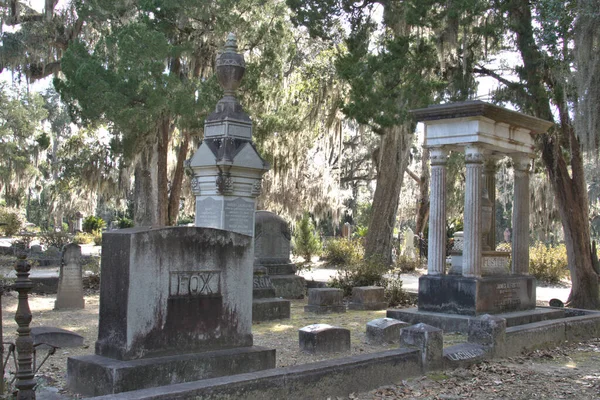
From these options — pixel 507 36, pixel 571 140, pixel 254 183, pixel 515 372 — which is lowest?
pixel 515 372

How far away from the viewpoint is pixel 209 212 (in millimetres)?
11836

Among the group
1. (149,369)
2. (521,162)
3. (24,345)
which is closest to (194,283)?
(149,369)

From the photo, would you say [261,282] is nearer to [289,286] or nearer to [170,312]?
[289,286]

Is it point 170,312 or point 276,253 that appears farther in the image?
point 276,253

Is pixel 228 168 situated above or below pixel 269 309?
above

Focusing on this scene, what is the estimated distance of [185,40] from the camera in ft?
63.4

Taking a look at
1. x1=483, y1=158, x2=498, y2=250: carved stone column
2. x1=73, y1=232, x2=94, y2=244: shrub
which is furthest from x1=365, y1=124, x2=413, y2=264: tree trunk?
x1=73, y1=232, x2=94, y2=244: shrub

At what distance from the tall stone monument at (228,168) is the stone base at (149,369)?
5.25 meters

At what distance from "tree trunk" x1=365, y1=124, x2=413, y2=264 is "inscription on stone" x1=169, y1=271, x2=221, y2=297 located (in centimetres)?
1252

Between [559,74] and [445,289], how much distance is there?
4.94m

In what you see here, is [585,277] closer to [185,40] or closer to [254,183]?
[254,183]

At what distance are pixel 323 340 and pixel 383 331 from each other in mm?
1211

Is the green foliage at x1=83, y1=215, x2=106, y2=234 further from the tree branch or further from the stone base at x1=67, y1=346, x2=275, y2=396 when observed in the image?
the stone base at x1=67, y1=346, x2=275, y2=396

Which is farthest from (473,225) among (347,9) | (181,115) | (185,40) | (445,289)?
(185,40)
